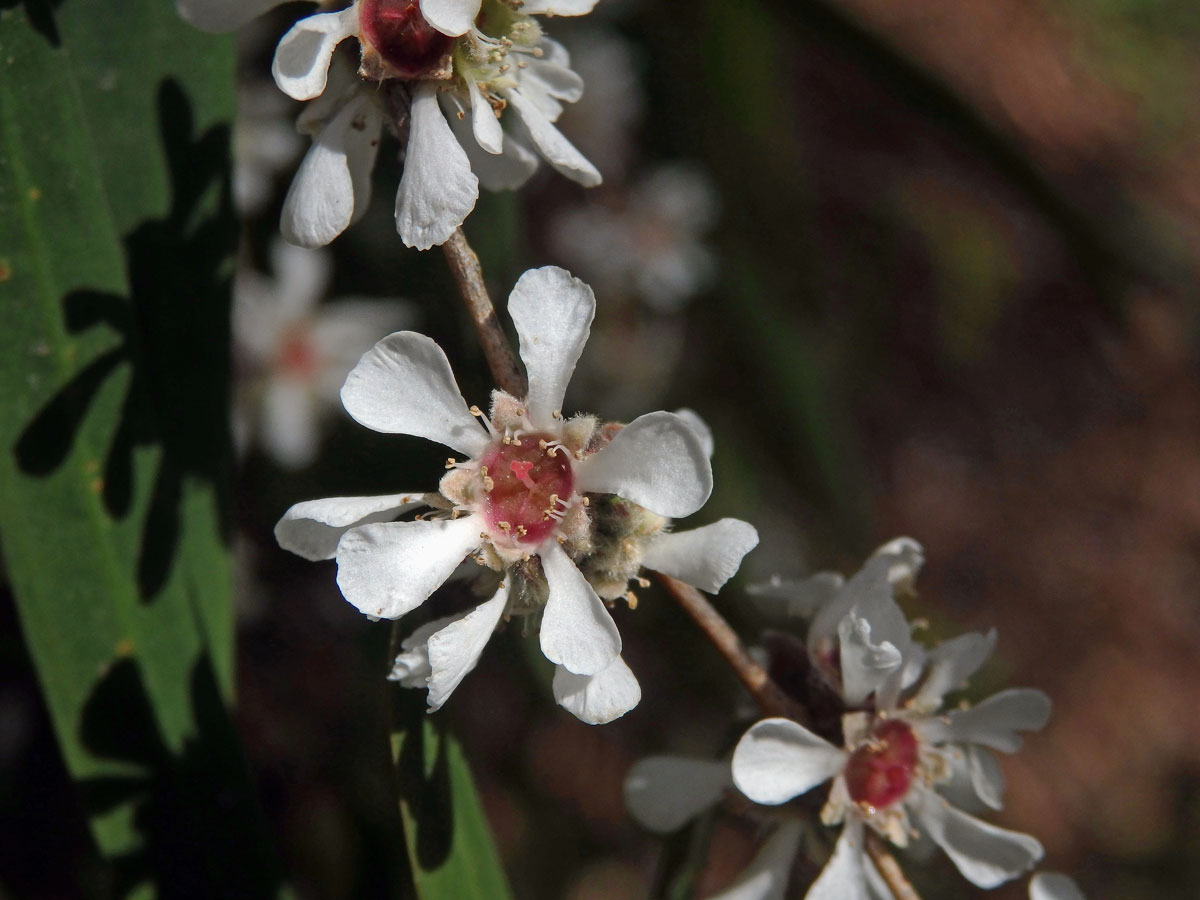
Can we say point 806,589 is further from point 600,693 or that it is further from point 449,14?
point 449,14

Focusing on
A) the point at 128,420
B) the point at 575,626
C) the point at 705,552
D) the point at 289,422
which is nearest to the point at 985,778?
the point at 705,552

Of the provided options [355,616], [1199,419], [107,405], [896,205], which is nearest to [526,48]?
[107,405]

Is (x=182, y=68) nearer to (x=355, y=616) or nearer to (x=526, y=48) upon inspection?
(x=526, y=48)

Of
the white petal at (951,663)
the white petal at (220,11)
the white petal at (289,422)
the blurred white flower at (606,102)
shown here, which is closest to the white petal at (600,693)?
the white petal at (951,663)

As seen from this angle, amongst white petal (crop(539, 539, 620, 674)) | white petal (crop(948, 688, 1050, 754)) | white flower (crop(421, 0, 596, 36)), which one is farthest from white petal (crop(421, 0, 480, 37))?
white petal (crop(948, 688, 1050, 754))

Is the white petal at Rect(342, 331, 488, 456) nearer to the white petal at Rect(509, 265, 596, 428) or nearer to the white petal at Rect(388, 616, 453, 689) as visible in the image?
the white petal at Rect(509, 265, 596, 428)

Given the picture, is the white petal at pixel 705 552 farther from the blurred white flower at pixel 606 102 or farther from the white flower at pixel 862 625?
the blurred white flower at pixel 606 102
